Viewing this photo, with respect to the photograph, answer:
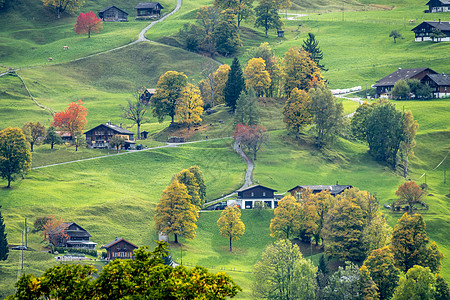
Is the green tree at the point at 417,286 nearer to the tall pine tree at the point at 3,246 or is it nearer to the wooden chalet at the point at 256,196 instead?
the wooden chalet at the point at 256,196

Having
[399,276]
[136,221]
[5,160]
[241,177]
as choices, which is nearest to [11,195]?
[5,160]

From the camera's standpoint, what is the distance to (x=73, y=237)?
11175 centimetres

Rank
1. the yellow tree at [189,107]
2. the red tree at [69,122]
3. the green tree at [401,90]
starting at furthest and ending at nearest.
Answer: the green tree at [401,90], the yellow tree at [189,107], the red tree at [69,122]

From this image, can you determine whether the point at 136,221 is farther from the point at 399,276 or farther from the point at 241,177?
the point at 399,276

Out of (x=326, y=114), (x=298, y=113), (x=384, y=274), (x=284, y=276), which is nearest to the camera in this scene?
(x=384, y=274)

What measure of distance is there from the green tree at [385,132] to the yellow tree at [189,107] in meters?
40.0

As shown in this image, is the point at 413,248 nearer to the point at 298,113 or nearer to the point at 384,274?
the point at 384,274

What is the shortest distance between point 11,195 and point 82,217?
14.0 m

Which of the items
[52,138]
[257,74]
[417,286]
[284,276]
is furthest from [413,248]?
[52,138]

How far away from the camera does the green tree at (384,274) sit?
97375 millimetres

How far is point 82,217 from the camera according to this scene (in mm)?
119312

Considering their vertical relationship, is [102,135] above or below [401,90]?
below

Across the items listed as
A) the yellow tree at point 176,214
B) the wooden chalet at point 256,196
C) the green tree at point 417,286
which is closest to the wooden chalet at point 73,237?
the yellow tree at point 176,214

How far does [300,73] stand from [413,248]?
75900mm
